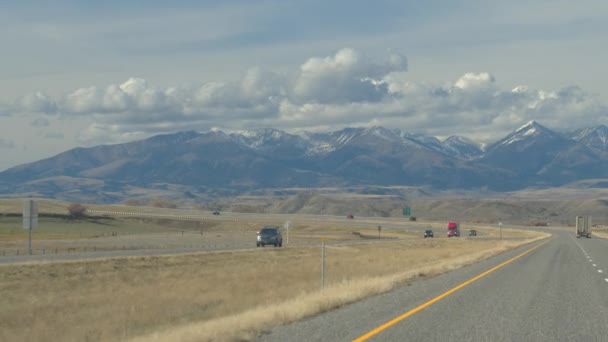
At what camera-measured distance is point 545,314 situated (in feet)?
57.2

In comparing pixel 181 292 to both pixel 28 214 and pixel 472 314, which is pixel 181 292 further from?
pixel 28 214

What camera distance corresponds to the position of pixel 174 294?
3044cm

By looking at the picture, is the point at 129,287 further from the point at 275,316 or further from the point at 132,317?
the point at 275,316

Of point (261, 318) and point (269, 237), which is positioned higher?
point (261, 318)

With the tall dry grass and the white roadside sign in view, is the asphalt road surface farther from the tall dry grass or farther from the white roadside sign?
the white roadside sign

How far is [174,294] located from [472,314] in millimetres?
15664

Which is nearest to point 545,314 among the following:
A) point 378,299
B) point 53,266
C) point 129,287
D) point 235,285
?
point 378,299

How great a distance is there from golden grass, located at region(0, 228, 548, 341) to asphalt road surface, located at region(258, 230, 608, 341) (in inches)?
40.6

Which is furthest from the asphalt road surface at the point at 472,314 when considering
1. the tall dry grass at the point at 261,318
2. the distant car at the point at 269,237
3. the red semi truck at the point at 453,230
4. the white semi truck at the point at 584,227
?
the red semi truck at the point at 453,230

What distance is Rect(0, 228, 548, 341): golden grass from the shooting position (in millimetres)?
19250

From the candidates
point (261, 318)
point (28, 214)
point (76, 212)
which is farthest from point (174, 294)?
point (76, 212)

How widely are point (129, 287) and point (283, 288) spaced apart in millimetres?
6726

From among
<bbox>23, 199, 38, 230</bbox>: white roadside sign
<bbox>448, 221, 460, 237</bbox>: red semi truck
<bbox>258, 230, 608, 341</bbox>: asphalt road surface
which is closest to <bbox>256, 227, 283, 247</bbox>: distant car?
<bbox>23, 199, 38, 230</bbox>: white roadside sign

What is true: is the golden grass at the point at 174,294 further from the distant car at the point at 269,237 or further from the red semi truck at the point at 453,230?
the red semi truck at the point at 453,230
